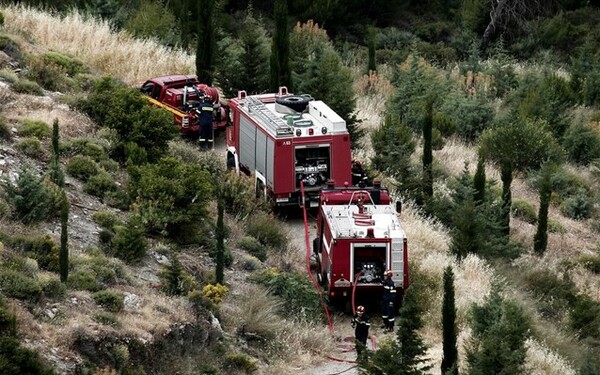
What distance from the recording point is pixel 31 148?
1080 inches

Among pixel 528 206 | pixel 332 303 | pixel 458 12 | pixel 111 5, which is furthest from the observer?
pixel 458 12

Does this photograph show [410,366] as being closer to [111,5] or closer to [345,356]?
[345,356]

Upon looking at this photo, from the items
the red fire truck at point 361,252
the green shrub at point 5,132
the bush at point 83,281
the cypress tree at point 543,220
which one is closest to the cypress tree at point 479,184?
the cypress tree at point 543,220

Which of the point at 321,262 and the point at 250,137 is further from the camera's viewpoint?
the point at 250,137

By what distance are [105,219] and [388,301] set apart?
19.8 ft

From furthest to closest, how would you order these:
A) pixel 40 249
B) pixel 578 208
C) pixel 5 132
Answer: pixel 578 208 → pixel 5 132 → pixel 40 249

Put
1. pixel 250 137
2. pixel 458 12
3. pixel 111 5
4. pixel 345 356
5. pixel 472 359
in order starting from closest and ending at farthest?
pixel 472 359 → pixel 345 356 → pixel 250 137 → pixel 111 5 → pixel 458 12

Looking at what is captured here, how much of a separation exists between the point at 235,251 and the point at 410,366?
865cm

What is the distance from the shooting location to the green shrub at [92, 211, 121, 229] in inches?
987

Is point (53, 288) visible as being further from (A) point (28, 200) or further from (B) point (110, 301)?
(A) point (28, 200)

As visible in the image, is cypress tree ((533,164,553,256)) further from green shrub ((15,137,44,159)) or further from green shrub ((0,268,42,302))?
green shrub ((0,268,42,302))

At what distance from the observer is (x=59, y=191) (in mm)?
24594

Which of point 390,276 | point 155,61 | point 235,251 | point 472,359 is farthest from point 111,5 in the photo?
point 472,359

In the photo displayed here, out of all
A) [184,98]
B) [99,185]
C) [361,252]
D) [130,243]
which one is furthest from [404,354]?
[184,98]
